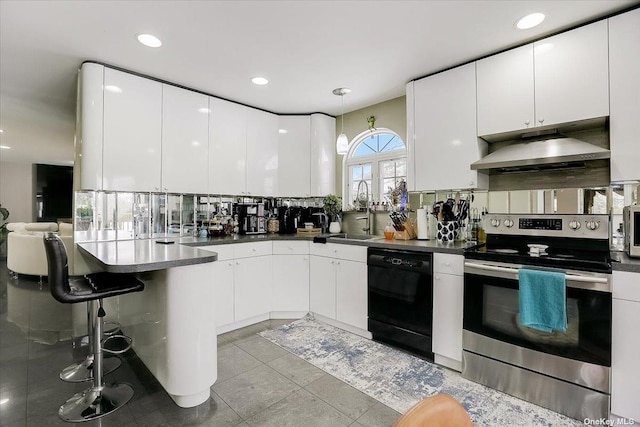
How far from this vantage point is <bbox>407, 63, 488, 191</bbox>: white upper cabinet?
2.63 meters

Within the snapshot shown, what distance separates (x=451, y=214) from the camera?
2871 mm

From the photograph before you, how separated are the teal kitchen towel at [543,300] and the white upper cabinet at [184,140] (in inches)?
117

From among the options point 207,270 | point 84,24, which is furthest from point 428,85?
point 84,24

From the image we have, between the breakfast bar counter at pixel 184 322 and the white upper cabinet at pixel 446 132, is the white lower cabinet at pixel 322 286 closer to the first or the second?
the white upper cabinet at pixel 446 132

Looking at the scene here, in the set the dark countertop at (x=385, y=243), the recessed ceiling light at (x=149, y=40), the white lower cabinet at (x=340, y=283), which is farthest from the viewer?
the white lower cabinet at (x=340, y=283)

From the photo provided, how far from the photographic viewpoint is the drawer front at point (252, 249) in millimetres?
3160

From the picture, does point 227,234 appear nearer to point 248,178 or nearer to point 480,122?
point 248,178

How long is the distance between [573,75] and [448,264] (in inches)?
61.3

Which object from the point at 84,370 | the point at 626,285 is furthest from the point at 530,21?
the point at 84,370

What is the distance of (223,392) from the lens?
6.86 ft

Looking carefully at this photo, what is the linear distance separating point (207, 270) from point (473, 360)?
193 centimetres

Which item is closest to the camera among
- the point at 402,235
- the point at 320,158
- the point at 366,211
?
the point at 402,235

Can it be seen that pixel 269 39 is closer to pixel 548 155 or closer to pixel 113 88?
pixel 113 88

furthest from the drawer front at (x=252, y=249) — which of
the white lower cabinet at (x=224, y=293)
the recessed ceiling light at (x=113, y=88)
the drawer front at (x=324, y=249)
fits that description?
the recessed ceiling light at (x=113, y=88)
